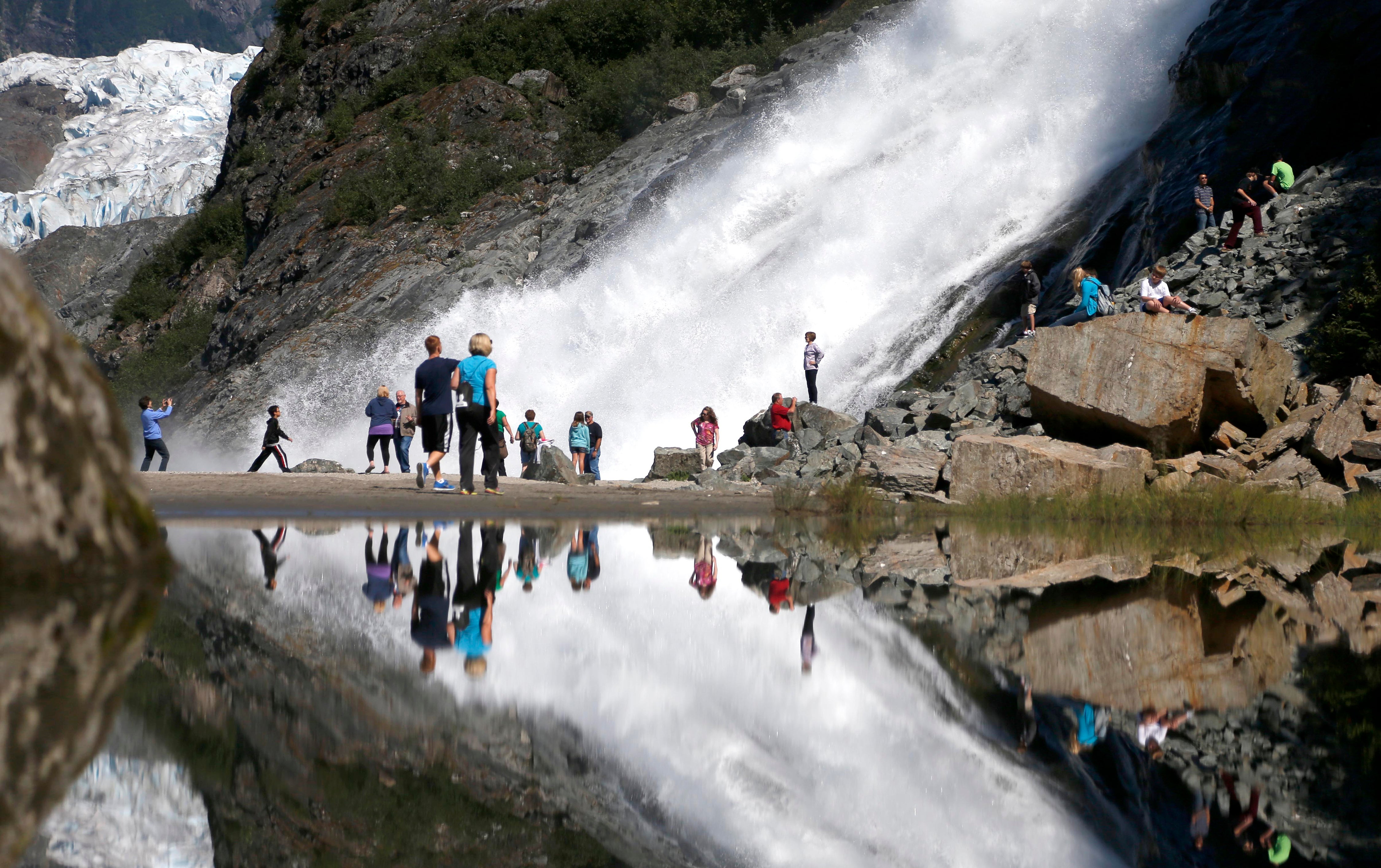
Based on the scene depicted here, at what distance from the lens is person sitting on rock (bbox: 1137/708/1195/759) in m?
2.71

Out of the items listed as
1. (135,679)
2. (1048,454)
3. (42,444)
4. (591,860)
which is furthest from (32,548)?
(1048,454)

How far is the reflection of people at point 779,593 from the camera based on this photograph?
533 centimetres

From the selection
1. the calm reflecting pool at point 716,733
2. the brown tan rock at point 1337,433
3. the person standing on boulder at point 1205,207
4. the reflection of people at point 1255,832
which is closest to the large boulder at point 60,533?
the calm reflecting pool at point 716,733

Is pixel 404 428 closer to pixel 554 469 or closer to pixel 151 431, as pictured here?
pixel 554 469

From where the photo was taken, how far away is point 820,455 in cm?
1819

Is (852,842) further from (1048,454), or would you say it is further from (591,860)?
(1048,454)

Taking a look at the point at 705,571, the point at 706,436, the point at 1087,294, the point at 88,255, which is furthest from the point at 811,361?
the point at 88,255

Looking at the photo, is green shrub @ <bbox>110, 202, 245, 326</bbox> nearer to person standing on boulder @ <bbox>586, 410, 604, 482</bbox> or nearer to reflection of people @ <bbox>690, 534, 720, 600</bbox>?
person standing on boulder @ <bbox>586, 410, 604, 482</bbox>

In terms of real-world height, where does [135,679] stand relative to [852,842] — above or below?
above

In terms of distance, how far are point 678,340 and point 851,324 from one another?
14.3 ft

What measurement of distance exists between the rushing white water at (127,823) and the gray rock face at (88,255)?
7020 cm

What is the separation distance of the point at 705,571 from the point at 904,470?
856cm

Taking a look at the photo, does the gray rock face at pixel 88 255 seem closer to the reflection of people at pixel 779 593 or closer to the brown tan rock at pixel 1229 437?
the brown tan rock at pixel 1229 437

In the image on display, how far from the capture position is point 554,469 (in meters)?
20.5
